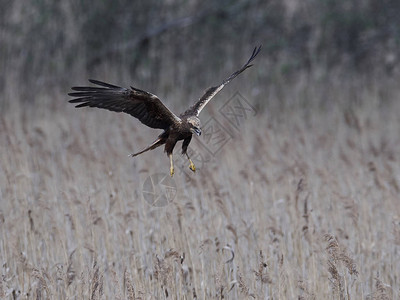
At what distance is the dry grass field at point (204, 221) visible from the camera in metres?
4.09

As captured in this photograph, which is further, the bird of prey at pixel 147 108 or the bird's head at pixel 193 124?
A: the bird's head at pixel 193 124

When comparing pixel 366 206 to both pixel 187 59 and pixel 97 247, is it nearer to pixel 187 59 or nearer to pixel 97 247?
pixel 97 247

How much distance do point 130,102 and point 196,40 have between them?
23.2ft

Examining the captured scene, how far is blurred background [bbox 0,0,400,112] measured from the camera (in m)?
10.6

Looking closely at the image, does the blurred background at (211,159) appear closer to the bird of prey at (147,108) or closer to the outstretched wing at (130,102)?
the bird of prey at (147,108)

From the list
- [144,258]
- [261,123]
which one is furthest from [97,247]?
[261,123]

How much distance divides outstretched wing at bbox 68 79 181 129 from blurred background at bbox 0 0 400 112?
19.4ft

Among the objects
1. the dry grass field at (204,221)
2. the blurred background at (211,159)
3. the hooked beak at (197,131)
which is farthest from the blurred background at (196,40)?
the hooked beak at (197,131)

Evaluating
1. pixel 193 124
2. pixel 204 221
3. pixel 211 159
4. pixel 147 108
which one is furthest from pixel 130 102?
pixel 211 159

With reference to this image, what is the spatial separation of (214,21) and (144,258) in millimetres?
7051

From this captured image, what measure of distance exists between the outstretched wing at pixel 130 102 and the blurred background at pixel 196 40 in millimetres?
5903

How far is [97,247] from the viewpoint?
Answer: 4.66m

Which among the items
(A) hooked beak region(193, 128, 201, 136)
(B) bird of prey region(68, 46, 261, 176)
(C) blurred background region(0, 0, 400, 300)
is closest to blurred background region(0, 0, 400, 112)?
(C) blurred background region(0, 0, 400, 300)

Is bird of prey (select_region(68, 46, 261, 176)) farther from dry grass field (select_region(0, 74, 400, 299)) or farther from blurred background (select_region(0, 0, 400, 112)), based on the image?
blurred background (select_region(0, 0, 400, 112))
